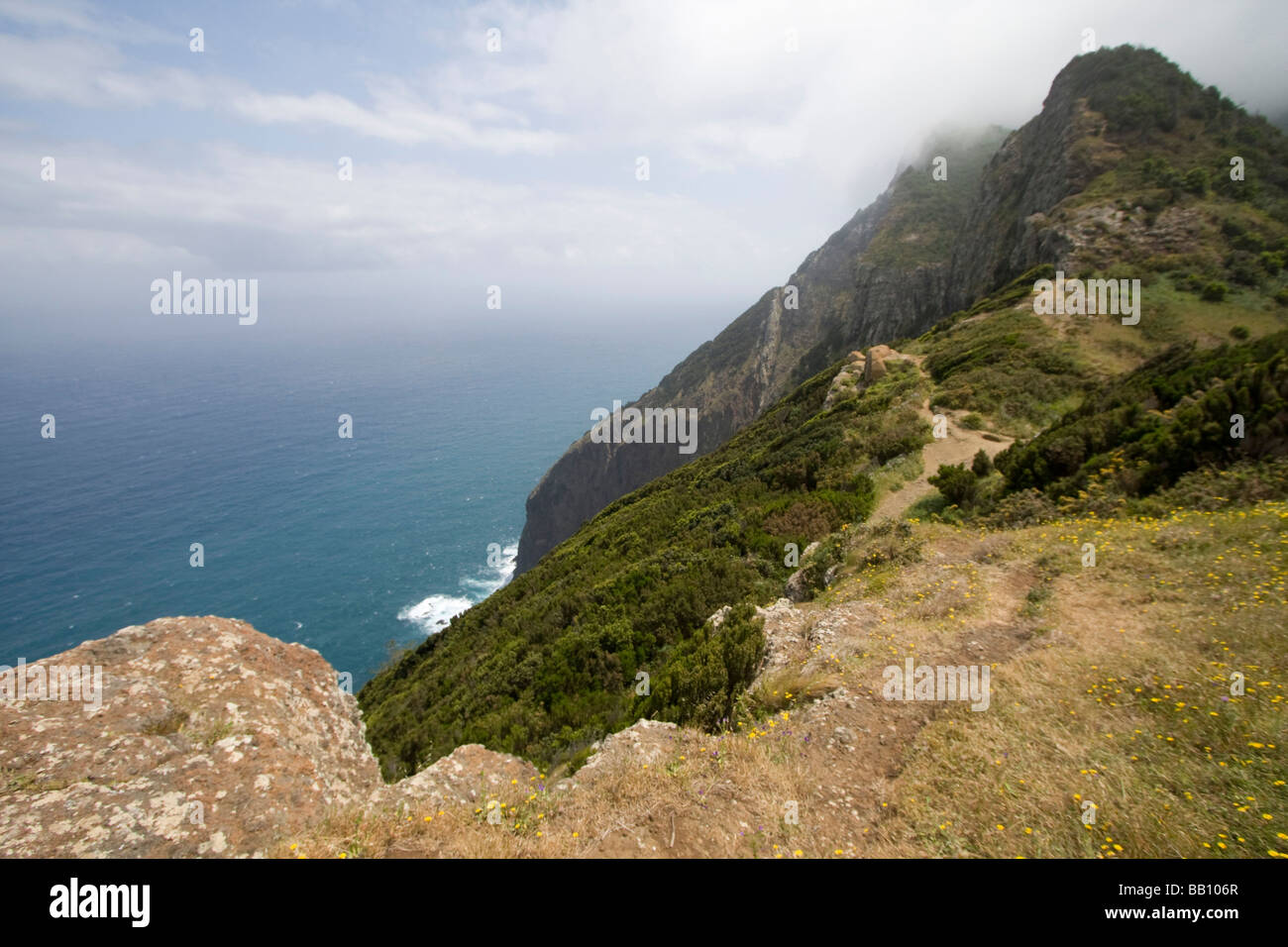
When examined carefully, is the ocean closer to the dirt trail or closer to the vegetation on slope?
the vegetation on slope

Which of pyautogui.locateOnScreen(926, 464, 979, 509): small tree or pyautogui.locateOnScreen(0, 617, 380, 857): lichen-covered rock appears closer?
pyautogui.locateOnScreen(0, 617, 380, 857): lichen-covered rock

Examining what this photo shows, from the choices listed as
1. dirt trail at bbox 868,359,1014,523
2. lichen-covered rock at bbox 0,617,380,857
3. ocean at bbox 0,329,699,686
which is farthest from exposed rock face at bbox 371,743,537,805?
ocean at bbox 0,329,699,686

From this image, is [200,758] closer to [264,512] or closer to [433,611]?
[433,611]

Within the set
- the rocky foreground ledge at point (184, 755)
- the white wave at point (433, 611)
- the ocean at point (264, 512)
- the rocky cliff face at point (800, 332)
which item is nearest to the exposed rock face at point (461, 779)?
the rocky foreground ledge at point (184, 755)

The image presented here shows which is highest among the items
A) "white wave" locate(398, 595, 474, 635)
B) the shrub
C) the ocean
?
the shrub

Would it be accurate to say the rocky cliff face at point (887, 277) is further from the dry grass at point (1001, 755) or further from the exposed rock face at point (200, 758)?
the exposed rock face at point (200, 758)

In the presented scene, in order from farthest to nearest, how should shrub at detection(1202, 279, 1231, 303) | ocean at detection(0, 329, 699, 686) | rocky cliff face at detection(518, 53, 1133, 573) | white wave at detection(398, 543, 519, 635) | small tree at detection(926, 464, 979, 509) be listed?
white wave at detection(398, 543, 519, 635)
ocean at detection(0, 329, 699, 686)
rocky cliff face at detection(518, 53, 1133, 573)
shrub at detection(1202, 279, 1231, 303)
small tree at detection(926, 464, 979, 509)

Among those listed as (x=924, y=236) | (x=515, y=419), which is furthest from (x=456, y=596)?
(x=515, y=419)

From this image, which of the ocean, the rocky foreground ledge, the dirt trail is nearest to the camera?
the rocky foreground ledge
